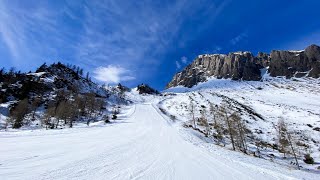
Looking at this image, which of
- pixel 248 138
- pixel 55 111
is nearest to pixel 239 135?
pixel 248 138

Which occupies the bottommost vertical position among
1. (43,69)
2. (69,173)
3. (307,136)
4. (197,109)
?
(307,136)

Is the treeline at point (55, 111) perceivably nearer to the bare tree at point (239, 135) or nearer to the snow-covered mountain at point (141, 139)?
the snow-covered mountain at point (141, 139)

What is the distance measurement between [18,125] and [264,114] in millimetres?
95971

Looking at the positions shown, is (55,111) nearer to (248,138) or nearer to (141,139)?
(141,139)

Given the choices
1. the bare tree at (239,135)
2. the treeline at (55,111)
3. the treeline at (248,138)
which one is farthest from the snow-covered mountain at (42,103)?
the bare tree at (239,135)

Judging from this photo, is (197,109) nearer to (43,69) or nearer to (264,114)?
(264,114)

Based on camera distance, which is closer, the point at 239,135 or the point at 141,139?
the point at 141,139

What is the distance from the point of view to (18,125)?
59.9 meters

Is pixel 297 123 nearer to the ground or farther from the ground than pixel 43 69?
nearer to the ground

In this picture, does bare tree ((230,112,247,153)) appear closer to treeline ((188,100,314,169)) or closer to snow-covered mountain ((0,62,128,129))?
treeline ((188,100,314,169))

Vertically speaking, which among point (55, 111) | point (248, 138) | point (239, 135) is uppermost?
→ point (55, 111)

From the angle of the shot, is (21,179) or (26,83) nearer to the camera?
(21,179)

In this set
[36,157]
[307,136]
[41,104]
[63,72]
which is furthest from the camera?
[63,72]

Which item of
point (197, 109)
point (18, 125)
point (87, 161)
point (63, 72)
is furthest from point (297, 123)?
point (63, 72)
